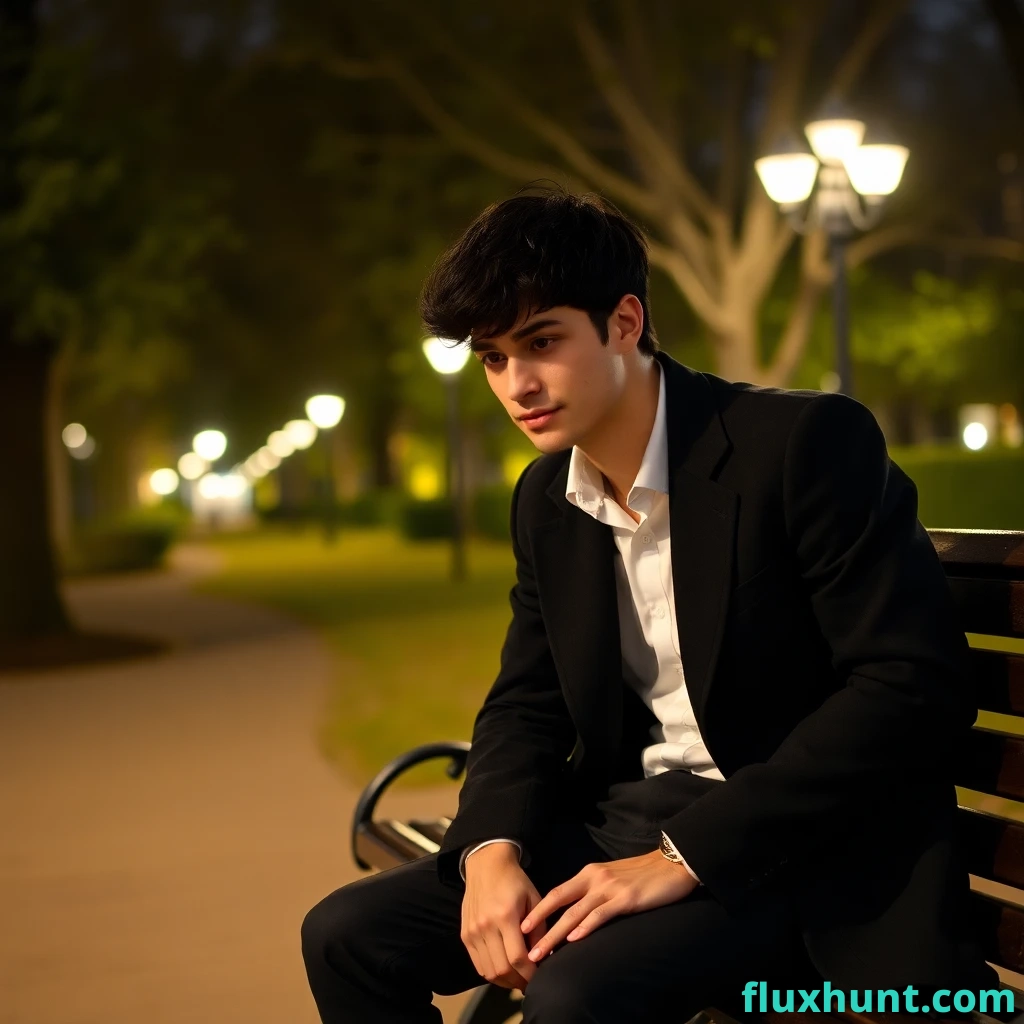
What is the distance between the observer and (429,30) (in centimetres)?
1995

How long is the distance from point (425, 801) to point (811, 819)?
15.0 feet

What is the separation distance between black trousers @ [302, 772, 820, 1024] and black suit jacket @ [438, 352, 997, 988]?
2.2 inches

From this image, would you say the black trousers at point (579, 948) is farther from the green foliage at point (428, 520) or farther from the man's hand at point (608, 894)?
the green foliage at point (428, 520)

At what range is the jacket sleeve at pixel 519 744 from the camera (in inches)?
107

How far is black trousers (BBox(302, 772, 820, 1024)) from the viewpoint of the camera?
2246 millimetres

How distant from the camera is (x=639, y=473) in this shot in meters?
2.65

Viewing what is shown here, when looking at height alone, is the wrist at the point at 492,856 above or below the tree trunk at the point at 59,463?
below

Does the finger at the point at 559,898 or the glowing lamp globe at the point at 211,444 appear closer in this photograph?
the finger at the point at 559,898

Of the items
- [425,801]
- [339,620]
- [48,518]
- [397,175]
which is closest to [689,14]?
[397,175]

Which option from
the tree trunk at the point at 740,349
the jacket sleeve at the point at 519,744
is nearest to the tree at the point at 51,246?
the tree trunk at the point at 740,349

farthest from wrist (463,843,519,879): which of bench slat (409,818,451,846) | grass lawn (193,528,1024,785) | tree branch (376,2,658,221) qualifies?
tree branch (376,2,658,221)

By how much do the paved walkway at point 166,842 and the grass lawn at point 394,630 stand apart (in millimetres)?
304

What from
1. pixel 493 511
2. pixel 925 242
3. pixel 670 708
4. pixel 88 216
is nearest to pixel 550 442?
pixel 670 708

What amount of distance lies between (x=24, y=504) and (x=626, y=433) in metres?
12.4
